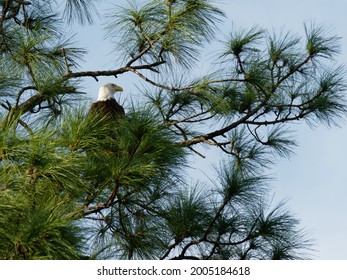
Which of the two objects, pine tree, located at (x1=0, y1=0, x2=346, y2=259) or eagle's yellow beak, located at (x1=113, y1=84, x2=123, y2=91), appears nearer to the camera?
pine tree, located at (x1=0, y1=0, x2=346, y2=259)

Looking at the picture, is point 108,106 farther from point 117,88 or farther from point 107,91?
point 117,88

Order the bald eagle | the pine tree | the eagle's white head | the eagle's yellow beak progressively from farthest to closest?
the eagle's yellow beak
the eagle's white head
the bald eagle
the pine tree

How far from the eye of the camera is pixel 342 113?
2.93 meters

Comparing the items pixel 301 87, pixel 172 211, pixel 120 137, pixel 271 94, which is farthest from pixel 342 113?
pixel 120 137

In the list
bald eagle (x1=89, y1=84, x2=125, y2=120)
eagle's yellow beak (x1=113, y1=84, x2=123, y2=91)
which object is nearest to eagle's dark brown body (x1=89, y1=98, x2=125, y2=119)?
bald eagle (x1=89, y1=84, x2=125, y2=120)

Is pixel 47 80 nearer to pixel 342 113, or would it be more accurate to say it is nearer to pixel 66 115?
pixel 66 115

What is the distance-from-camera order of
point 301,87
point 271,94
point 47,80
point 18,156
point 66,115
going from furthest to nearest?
point 301,87, point 271,94, point 47,80, point 66,115, point 18,156

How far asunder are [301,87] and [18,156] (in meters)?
1.41

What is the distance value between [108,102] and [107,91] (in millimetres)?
184

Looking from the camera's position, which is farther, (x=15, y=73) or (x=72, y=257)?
(x=15, y=73)

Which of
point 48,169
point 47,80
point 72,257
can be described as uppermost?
point 47,80

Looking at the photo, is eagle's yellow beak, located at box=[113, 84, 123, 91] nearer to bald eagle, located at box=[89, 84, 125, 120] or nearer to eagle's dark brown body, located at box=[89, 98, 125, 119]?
bald eagle, located at box=[89, 84, 125, 120]

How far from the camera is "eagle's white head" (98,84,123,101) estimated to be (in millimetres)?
3347

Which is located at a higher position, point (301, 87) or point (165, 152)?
point (301, 87)
